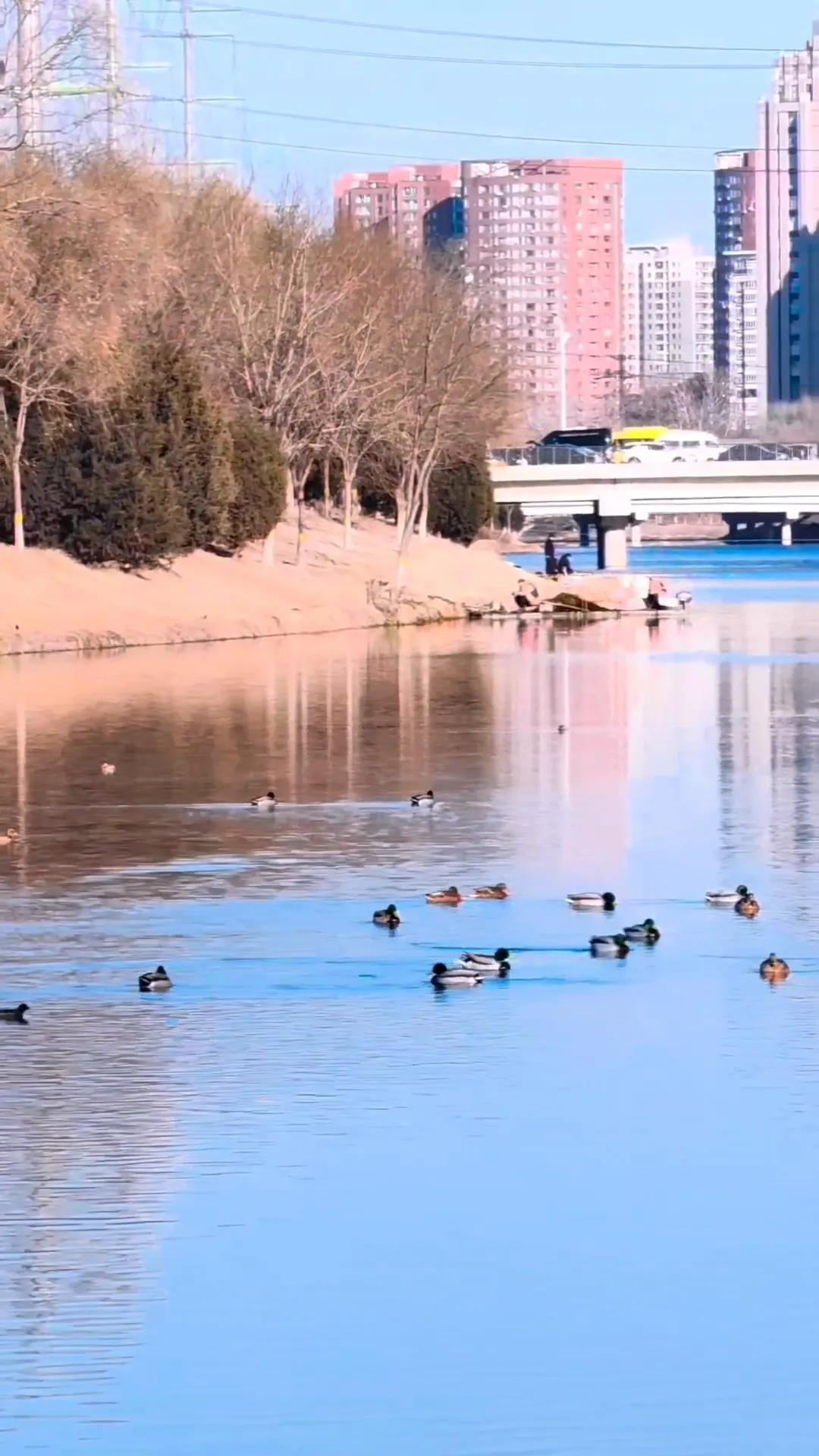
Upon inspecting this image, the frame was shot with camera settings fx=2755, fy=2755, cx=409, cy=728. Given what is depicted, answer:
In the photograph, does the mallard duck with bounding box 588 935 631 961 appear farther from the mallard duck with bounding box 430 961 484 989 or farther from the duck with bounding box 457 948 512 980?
the mallard duck with bounding box 430 961 484 989

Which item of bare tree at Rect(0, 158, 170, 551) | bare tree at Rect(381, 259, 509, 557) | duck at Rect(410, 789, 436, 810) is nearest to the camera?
duck at Rect(410, 789, 436, 810)

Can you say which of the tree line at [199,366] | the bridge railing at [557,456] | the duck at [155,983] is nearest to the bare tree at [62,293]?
the tree line at [199,366]

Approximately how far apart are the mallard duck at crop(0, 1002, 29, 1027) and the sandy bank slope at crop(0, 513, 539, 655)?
114 ft

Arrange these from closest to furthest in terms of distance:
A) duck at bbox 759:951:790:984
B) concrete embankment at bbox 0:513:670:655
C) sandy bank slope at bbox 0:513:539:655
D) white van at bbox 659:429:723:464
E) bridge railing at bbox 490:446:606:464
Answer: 1. duck at bbox 759:951:790:984
2. sandy bank slope at bbox 0:513:539:655
3. concrete embankment at bbox 0:513:670:655
4. bridge railing at bbox 490:446:606:464
5. white van at bbox 659:429:723:464

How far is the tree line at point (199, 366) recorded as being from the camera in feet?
178

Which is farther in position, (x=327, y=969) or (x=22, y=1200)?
(x=327, y=969)

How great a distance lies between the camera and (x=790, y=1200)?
10.8 meters

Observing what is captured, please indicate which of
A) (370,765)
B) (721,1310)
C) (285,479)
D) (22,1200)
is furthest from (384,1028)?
(285,479)

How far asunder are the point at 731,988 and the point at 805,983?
0.42m

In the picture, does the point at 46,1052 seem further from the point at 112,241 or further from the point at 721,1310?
the point at 112,241

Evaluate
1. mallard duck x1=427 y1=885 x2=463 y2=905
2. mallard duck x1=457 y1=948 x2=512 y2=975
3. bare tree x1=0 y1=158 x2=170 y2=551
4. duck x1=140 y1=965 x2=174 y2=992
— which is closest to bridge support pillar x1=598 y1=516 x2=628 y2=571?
bare tree x1=0 y1=158 x2=170 y2=551

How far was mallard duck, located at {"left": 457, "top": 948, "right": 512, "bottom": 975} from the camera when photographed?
15.5m

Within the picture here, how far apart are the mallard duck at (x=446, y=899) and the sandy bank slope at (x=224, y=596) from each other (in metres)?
31.3

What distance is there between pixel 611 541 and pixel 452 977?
10033 cm
